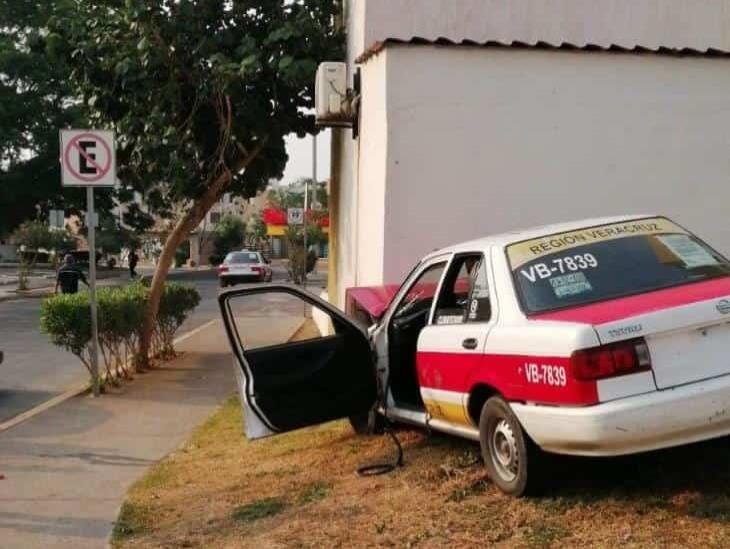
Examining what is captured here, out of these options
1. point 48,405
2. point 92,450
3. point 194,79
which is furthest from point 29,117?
point 92,450

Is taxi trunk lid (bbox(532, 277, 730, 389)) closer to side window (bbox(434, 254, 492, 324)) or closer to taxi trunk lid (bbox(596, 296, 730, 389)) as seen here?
taxi trunk lid (bbox(596, 296, 730, 389))

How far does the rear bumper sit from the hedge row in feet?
25.5

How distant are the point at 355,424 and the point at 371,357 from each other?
95cm

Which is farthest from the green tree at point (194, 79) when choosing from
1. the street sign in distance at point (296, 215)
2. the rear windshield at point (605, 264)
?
the street sign in distance at point (296, 215)

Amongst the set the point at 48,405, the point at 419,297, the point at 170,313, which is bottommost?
the point at 48,405

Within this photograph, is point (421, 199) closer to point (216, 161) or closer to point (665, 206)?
point (665, 206)

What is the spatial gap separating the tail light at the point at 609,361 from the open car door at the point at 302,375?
2.35 m

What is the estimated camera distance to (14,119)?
38.4 meters

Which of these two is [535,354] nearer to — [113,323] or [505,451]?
[505,451]

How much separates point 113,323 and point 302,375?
562 centimetres

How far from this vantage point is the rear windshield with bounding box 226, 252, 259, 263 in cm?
3697

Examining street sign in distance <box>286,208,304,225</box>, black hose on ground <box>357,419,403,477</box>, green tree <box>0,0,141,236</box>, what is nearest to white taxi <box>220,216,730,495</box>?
black hose on ground <box>357,419,403,477</box>

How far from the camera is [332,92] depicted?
10828 millimetres

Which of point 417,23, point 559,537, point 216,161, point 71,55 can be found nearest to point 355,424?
point 559,537
